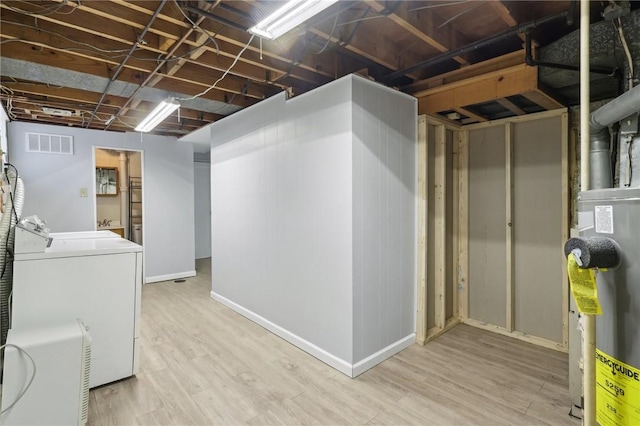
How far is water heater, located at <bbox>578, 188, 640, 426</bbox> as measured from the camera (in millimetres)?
941

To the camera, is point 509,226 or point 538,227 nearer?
point 538,227

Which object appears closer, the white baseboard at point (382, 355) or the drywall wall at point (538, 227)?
the white baseboard at point (382, 355)

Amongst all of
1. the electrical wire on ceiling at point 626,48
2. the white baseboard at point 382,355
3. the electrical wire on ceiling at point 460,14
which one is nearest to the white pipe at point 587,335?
the electrical wire on ceiling at point 626,48

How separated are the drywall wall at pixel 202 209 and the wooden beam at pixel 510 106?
6.81 m

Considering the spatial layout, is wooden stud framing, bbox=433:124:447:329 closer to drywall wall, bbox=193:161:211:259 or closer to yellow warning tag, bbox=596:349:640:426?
yellow warning tag, bbox=596:349:640:426

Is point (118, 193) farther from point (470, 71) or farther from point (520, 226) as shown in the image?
point (520, 226)

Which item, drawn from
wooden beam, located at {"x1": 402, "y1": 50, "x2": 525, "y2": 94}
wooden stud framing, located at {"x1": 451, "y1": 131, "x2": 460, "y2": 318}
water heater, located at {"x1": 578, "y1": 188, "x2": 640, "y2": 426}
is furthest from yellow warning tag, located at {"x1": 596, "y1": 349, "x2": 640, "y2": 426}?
wooden stud framing, located at {"x1": 451, "y1": 131, "x2": 460, "y2": 318}

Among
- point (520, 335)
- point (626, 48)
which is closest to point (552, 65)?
point (626, 48)

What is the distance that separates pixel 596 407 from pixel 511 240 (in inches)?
102

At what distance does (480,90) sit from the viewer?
2705 mm

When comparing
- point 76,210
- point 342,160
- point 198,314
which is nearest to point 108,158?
point 76,210

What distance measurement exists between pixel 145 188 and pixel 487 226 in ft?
17.8

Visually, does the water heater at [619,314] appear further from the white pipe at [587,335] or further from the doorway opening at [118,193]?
the doorway opening at [118,193]

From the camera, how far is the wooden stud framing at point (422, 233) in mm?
3109
